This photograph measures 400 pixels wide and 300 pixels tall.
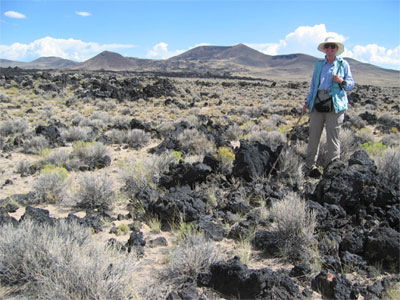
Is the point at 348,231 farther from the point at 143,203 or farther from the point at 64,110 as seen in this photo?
the point at 64,110

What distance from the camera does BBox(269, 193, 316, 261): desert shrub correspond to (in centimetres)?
314

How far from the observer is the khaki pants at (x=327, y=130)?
4.90m

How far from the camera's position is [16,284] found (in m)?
2.65

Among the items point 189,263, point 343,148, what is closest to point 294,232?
point 189,263

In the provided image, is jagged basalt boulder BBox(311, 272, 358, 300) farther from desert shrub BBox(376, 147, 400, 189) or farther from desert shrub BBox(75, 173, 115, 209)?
desert shrub BBox(75, 173, 115, 209)

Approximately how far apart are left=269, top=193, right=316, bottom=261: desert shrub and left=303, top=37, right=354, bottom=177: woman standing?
2100 millimetres

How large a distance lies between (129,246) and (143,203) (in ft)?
3.71

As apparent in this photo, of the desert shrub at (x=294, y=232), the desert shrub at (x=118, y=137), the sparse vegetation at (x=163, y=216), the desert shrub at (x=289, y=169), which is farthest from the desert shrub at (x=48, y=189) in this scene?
the desert shrub at (x=118, y=137)

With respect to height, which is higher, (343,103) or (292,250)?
(343,103)

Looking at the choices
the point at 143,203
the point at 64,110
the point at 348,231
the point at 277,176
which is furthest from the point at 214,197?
the point at 64,110

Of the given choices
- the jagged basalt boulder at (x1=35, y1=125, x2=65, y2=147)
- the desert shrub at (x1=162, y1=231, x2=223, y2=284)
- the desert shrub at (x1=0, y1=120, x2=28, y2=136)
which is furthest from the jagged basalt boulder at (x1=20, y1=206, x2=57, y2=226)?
the desert shrub at (x1=0, y1=120, x2=28, y2=136)

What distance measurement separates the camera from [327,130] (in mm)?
5012

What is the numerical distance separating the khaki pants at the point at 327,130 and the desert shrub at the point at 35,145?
273 inches

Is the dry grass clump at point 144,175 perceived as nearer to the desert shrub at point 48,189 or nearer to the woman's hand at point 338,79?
the desert shrub at point 48,189
